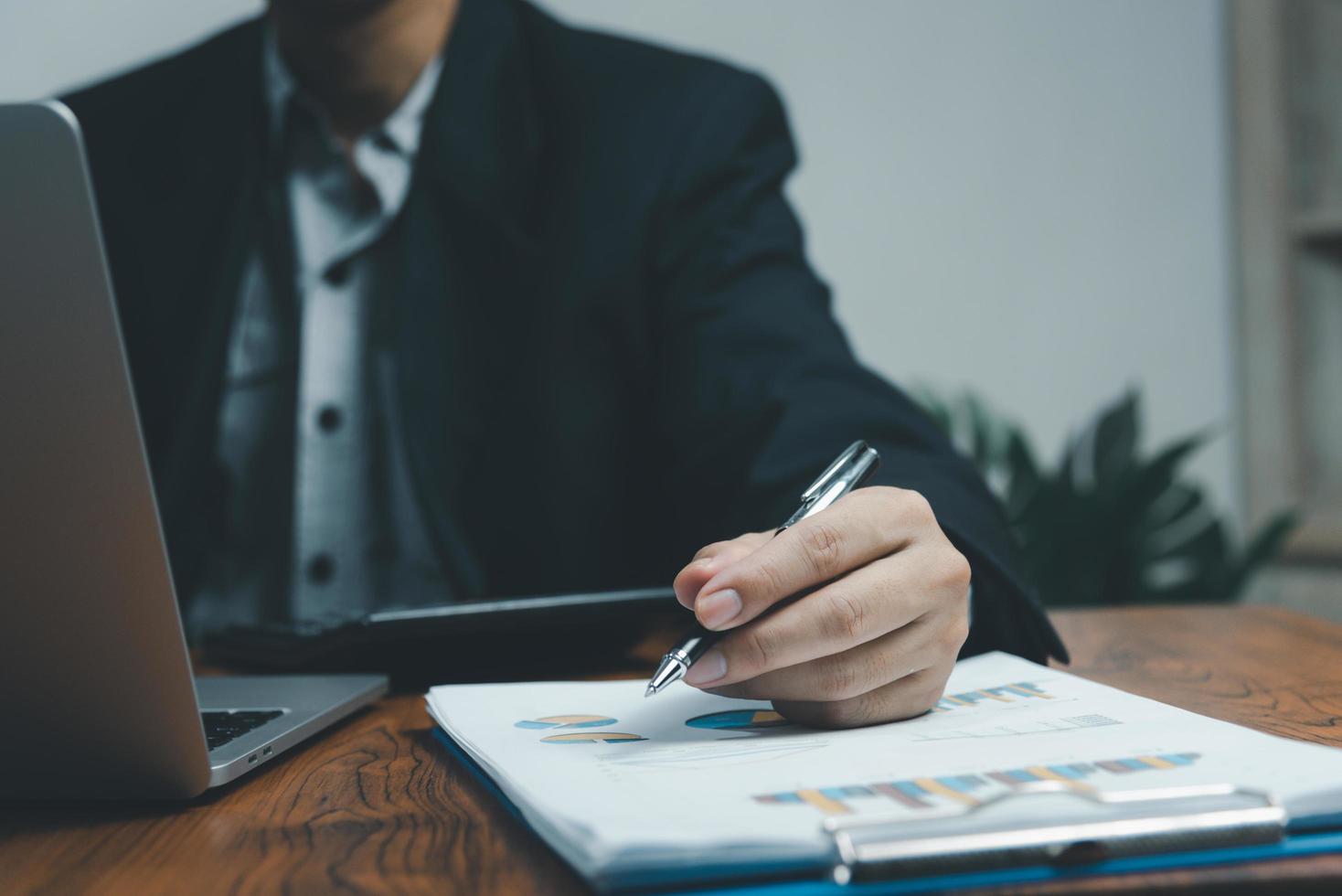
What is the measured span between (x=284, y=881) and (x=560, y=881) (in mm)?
81

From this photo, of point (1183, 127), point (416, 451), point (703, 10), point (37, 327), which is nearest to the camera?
point (37, 327)

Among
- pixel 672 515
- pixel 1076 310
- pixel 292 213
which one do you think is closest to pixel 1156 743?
pixel 672 515

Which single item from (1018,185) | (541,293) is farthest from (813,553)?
(1018,185)

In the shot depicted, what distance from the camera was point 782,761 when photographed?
1.18 ft

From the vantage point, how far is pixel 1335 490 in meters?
1.76

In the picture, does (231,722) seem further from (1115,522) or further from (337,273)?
(1115,522)

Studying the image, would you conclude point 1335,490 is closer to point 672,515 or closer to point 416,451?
point 672,515

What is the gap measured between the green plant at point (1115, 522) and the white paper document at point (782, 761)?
1083 millimetres

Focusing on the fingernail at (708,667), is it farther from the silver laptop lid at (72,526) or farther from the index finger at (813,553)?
the silver laptop lid at (72,526)

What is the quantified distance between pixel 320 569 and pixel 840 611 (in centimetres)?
73

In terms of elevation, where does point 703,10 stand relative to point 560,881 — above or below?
above

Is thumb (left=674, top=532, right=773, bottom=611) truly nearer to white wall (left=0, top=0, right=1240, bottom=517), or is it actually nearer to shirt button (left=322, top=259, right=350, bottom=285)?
shirt button (left=322, top=259, right=350, bottom=285)

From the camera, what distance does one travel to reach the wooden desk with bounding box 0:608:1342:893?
295mm

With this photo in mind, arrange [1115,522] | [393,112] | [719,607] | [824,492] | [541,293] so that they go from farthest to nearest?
1. [1115,522]
2. [393,112]
3. [541,293]
4. [824,492]
5. [719,607]
